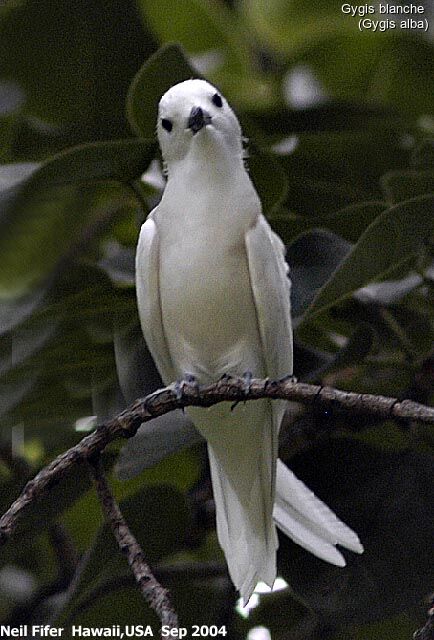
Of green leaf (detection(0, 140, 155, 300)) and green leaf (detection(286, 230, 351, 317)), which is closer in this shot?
green leaf (detection(286, 230, 351, 317))

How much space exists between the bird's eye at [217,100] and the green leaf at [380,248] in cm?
24

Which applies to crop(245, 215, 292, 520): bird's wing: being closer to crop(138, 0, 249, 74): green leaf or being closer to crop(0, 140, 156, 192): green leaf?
crop(0, 140, 156, 192): green leaf

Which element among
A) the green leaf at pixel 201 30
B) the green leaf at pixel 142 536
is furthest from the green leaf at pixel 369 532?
the green leaf at pixel 201 30

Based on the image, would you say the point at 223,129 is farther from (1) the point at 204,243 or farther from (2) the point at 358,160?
(2) the point at 358,160

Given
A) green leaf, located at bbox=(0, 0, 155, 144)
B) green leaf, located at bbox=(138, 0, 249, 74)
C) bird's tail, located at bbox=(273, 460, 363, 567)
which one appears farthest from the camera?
green leaf, located at bbox=(138, 0, 249, 74)

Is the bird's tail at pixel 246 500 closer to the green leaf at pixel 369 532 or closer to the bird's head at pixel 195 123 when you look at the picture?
the green leaf at pixel 369 532

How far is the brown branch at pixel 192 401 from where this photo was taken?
2.96ft

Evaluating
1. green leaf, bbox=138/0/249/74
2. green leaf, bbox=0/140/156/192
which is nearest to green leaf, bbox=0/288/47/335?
green leaf, bbox=0/140/156/192

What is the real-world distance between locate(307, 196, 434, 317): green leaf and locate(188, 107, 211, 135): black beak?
0.73 feet

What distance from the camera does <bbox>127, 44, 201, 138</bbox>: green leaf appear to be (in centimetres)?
135

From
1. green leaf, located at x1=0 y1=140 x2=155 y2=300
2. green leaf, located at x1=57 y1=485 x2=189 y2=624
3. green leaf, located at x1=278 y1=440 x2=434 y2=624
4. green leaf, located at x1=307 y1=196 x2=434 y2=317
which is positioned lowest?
green leaf, located at x1=278 y1=440 x2=434 y2=624

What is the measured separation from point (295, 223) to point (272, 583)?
0.44 meters

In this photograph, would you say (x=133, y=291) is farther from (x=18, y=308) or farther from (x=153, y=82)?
(x=153, y=82)

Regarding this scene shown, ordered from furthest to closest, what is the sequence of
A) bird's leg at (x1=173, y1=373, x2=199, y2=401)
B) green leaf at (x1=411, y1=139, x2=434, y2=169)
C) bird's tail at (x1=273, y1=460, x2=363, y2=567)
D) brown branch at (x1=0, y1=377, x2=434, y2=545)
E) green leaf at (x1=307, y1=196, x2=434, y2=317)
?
green leaf at (x1=411, y1=139, x2=434, y2=169) → bird's tail at (x1=273, y1=460, x2=363, y2=567) → green leaf at (x1=307, y1=196, x2=434, y2=317) → bird's leg at (x1=173, y1=373, x2=199, y2=401) → brown branch at (x1=0, y1=377, x2=434, y2=545)
